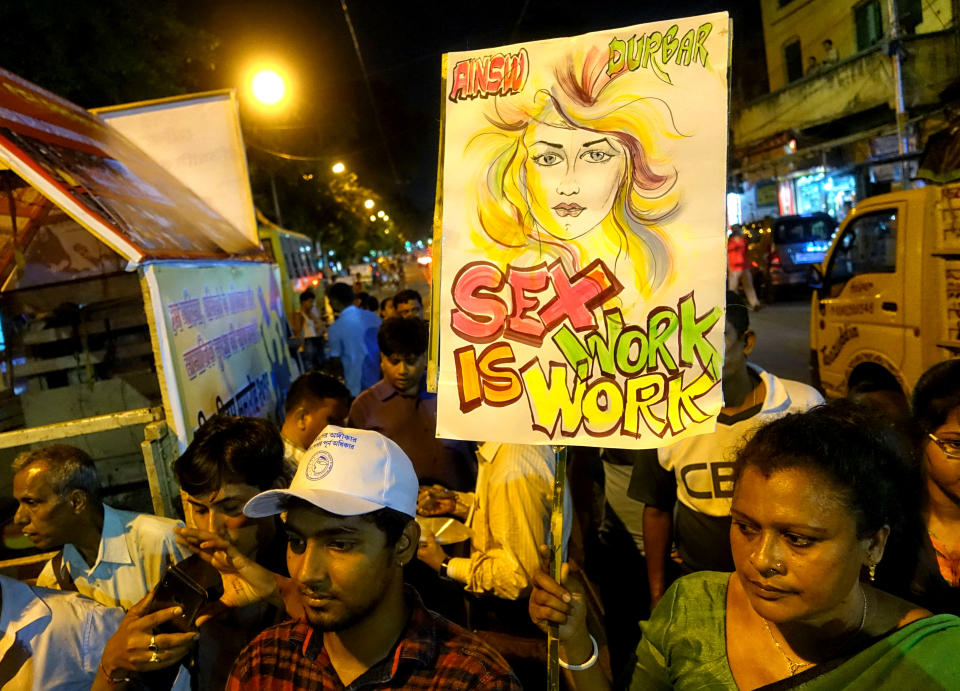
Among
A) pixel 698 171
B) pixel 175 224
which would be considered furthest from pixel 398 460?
pixel 175 224

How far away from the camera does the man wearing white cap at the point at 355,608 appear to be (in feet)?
5.16

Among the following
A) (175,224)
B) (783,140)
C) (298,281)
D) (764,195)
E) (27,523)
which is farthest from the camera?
(764,195)

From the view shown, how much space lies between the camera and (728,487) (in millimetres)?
2512

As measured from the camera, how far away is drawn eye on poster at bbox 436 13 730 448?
5.62ft

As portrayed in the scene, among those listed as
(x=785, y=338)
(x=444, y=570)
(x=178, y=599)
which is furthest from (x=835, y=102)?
(x=178, y=599)

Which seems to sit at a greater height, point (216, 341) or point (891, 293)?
point (216, 341)

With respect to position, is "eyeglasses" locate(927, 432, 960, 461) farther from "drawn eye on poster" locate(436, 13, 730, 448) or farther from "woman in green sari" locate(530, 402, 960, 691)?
"drawn eye on poster" locate(436, 13, 730, 448)

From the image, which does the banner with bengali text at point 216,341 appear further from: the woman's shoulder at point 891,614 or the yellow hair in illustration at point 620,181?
the woman's shoulder at point 891,614

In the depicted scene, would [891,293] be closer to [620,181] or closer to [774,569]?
[620,181]

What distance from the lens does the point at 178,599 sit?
1.74 metres

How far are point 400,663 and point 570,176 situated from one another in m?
1.42

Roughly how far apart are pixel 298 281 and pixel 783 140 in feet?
57.0

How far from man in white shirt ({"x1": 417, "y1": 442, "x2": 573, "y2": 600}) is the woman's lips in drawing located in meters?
0.97

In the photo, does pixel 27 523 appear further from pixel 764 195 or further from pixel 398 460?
pixel 764 195
